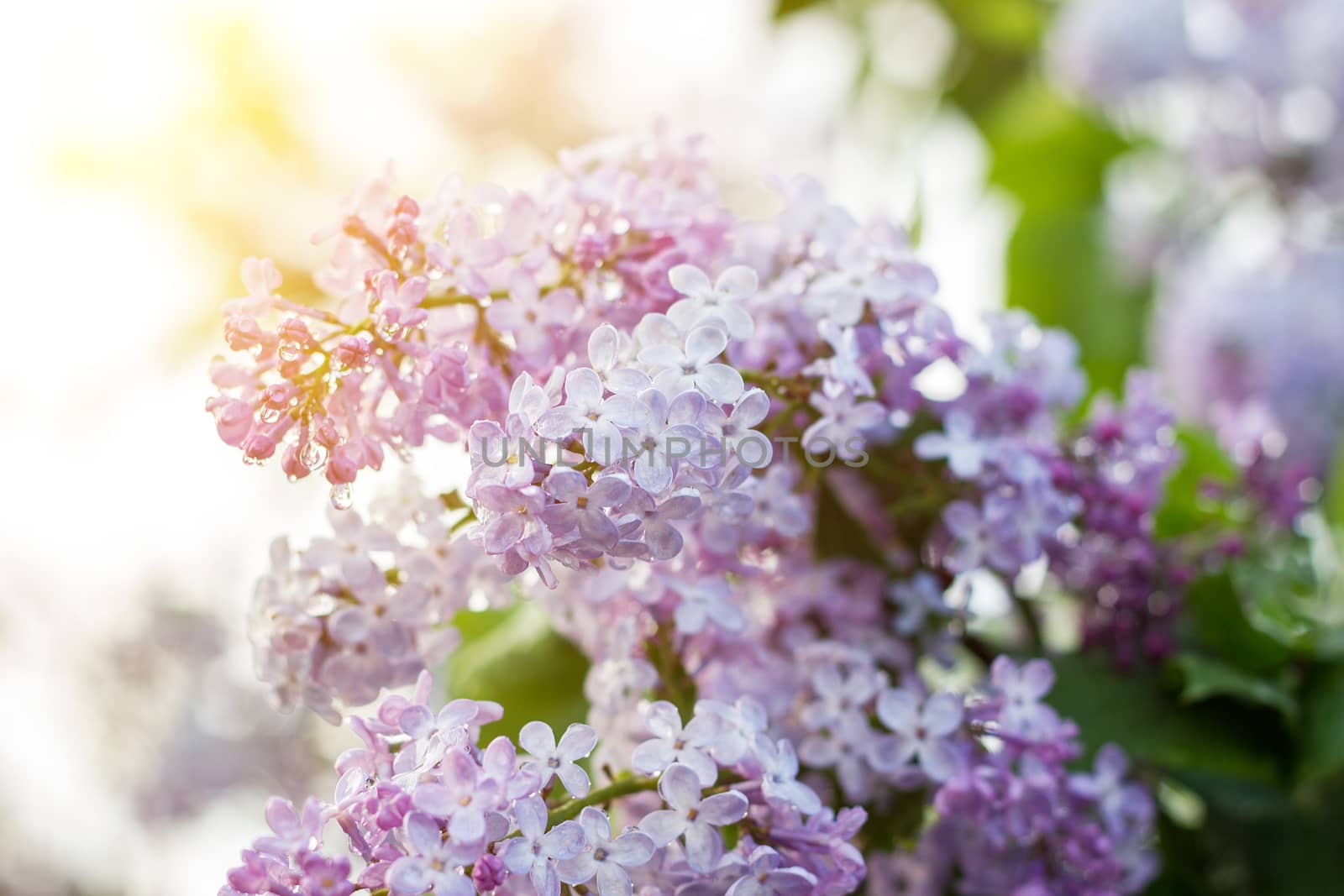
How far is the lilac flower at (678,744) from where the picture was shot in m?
0.34

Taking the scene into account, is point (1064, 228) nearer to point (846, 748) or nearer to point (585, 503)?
point (846, 748)

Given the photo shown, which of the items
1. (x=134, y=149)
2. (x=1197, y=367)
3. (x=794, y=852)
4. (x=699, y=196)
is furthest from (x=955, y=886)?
(x=134, y=149)

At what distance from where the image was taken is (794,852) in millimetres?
344

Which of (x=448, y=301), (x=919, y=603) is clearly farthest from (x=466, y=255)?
(x=919, y=603)

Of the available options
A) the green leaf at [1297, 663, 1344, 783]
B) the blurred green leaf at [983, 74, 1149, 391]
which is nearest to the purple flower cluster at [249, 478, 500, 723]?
the green leaf at [1297, 663, 1344, 783]

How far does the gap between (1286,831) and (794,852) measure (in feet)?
1.22

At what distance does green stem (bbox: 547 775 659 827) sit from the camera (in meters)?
0.34

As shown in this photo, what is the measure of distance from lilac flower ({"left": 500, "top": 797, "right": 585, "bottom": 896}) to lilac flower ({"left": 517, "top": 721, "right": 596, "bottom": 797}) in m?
0.01

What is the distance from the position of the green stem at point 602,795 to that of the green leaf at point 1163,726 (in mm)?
231

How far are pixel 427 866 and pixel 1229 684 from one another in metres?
0.34

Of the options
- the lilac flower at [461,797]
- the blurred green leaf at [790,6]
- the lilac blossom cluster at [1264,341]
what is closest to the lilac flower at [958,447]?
the lilac flower at [461,797]

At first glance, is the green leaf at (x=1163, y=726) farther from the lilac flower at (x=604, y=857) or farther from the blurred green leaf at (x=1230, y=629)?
the lilac flower at (x=604, y=857)

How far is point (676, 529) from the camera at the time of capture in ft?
1.07

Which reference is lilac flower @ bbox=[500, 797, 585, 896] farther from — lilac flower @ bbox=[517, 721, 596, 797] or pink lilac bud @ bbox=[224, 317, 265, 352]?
pink lilac bud @ bbox=[224, 317, 265, 352]
